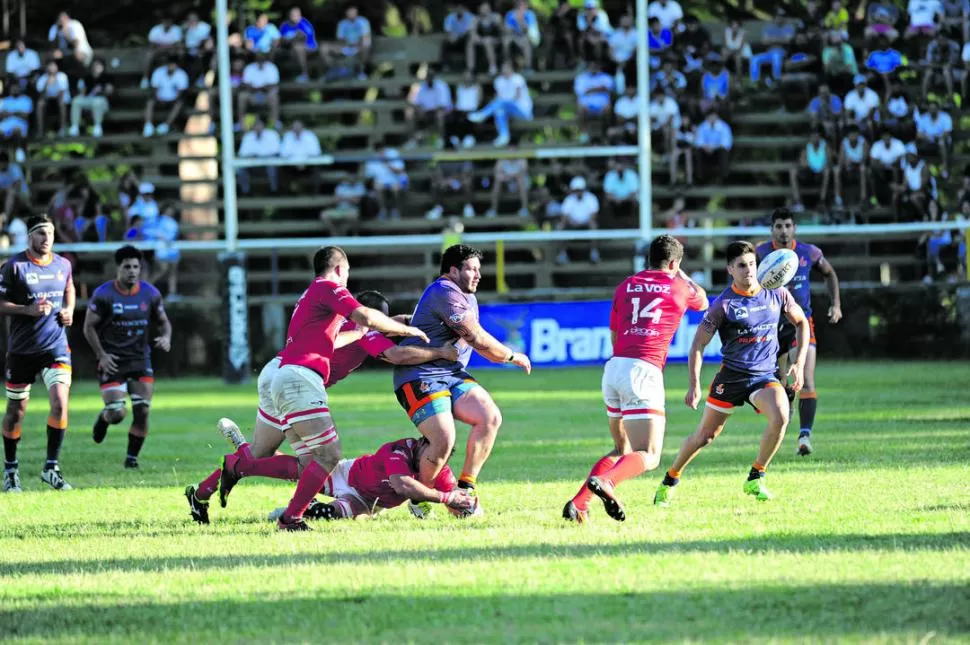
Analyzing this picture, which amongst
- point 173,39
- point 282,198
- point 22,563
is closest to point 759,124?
point 282,198

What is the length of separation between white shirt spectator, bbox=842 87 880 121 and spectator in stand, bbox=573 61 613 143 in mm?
4350

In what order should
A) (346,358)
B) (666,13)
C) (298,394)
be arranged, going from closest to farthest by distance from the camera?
(298,394)
(346,358)
(666,13)

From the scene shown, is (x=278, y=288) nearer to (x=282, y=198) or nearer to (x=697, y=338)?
(x=282, y=198)

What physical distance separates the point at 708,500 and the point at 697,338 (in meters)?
1.15

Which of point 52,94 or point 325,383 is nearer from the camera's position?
point 325,383

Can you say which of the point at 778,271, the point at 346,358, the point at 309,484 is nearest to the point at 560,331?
the point at 778,271

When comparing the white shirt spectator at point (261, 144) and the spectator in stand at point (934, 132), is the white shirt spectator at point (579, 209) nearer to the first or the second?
the white shirt spectator at point (261, 144)

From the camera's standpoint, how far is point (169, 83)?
3100 centimetres

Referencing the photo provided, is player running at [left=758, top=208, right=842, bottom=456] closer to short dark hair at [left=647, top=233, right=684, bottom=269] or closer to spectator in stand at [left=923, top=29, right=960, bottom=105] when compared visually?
short dark hair at [left=647, top=233, right=684, bottom=269]

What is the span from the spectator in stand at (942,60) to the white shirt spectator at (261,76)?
12183mm

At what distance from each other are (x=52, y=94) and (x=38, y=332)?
60.0 ft

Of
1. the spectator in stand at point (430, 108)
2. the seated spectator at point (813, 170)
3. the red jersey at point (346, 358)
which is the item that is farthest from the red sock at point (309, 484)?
the spectator in stand at point (430, 108)

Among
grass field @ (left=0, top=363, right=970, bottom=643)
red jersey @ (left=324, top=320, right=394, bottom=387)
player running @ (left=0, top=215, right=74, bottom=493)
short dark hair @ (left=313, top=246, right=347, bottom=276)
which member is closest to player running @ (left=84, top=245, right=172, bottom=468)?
grass field @ (left=0, top=363, right=970, bottom=643)

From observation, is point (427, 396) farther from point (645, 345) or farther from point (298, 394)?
point (645, 345)
